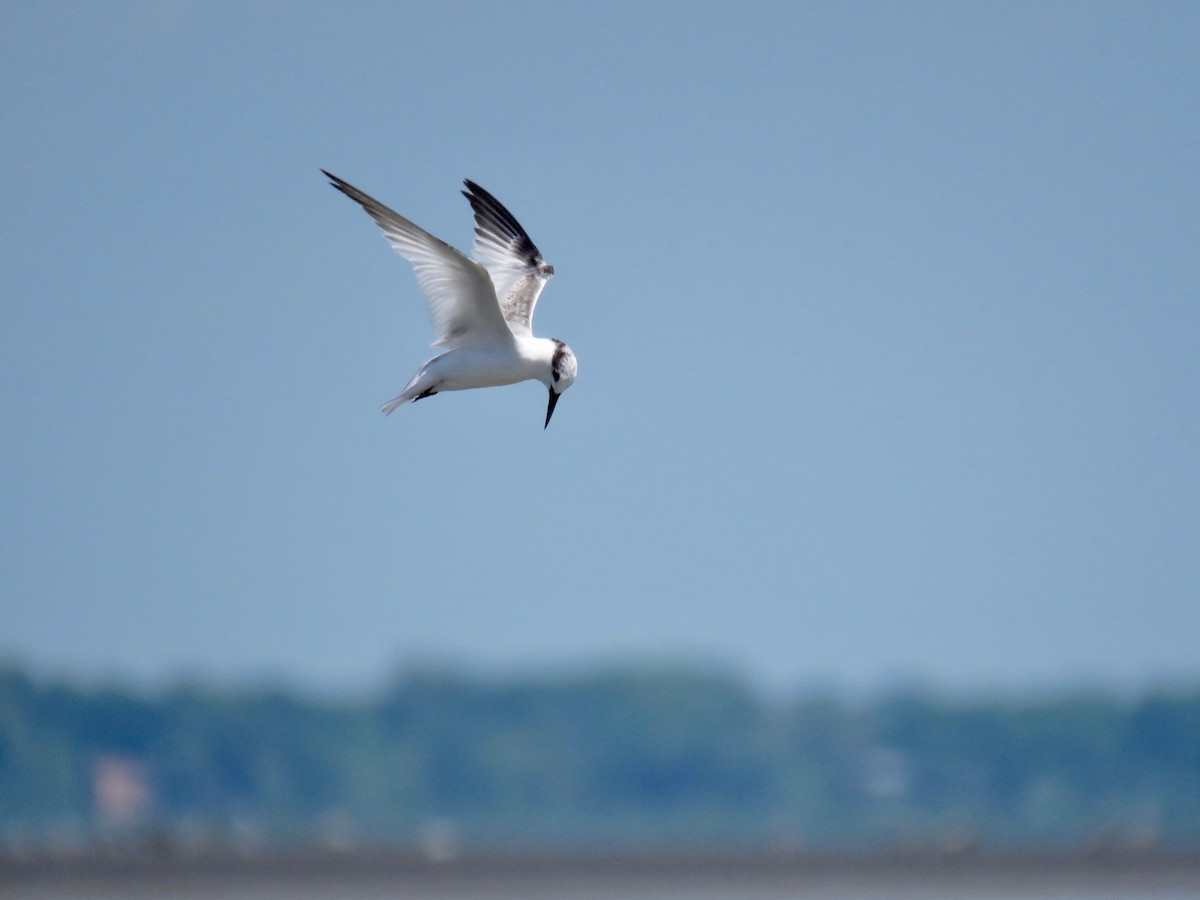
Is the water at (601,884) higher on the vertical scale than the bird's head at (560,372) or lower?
lower

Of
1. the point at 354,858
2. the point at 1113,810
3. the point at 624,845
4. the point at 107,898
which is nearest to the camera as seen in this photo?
the point at 107,898

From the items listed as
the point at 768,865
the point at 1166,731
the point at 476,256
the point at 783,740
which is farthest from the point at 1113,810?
the point at 476,256

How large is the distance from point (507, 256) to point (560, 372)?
3.43 metres

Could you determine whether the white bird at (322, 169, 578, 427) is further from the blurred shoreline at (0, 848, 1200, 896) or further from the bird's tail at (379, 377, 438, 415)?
the blurred shoreline at (0, 848, 1200, 896)

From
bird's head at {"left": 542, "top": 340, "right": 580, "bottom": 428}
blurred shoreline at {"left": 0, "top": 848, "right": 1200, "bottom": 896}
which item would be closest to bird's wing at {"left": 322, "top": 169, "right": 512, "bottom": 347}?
bird's head at {"left": 542, "top": 340, "right": 580, "bottom": 428}

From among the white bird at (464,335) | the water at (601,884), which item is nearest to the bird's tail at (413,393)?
the white bird at (464,335)

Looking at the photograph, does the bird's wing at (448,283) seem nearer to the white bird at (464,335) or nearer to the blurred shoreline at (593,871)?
the white bird at (464,335)

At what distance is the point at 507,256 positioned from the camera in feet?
82.2

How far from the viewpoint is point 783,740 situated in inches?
6432

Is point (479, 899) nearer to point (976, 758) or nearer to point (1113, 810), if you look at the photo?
point (1113, 810)

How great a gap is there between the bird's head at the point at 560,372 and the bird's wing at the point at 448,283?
0.63 meters

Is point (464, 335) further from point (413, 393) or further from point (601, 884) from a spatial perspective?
point (601, 884)

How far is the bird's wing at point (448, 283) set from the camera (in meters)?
21.5

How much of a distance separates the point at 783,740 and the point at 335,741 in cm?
3911
